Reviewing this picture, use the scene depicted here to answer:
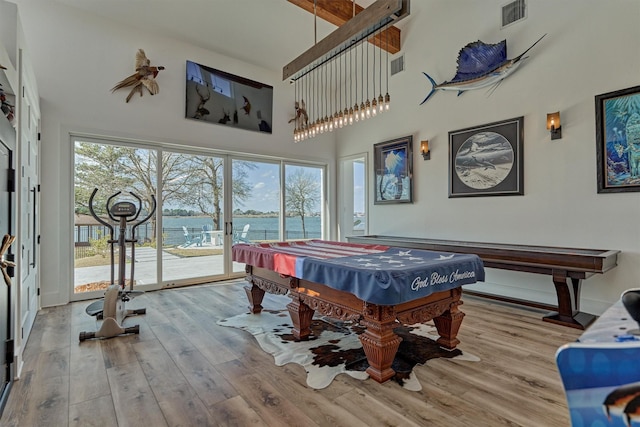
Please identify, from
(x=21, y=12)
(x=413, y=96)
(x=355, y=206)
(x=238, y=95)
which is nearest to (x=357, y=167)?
(x=355, y=206)

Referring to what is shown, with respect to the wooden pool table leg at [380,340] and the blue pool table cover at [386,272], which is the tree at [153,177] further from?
the wooden pool table leg at [380,340]

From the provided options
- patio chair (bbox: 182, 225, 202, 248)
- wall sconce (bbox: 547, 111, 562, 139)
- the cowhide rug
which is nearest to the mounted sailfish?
wall sconce (bbox: 547, 111, 562, 139)

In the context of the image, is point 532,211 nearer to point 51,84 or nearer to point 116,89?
point 116,89

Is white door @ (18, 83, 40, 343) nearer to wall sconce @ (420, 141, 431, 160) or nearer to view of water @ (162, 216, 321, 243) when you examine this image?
view of water @ (162, 216, 321, 243)

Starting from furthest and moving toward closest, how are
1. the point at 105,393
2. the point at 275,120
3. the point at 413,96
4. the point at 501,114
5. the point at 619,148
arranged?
1. the point at 275,120
2. the point at 413,96
3. the point at 501,114
4. the point at 619,148
5. the point at 105,393

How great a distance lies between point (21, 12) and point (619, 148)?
7137 millimetres

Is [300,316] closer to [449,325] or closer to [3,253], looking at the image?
[449,325]

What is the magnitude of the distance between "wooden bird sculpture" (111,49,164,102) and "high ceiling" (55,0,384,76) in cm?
50

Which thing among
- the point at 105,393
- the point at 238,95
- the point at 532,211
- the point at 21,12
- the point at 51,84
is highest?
the point at 21,12

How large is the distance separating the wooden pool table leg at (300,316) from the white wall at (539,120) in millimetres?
2938

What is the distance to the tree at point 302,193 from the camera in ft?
21.4

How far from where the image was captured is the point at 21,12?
154 inches

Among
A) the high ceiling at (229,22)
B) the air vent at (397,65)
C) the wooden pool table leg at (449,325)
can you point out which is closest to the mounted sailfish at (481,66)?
the air vent at (397,65)

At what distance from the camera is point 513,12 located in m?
4.16
